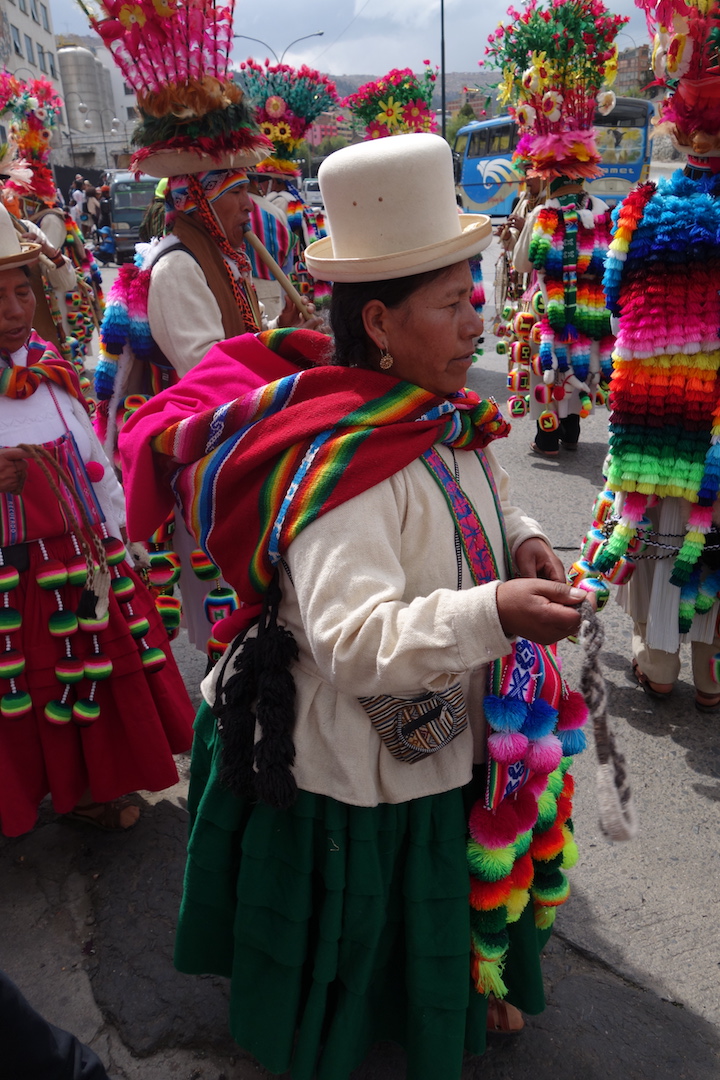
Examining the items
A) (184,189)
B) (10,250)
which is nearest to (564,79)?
(184,189)

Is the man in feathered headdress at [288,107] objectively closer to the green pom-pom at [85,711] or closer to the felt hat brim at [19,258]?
the felt hat brim at [19,258]

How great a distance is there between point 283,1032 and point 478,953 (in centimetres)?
46

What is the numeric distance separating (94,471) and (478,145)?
27271mm

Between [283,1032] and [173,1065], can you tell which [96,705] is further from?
[283,1032]

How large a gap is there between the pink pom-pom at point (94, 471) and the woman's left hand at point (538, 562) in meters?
1.51

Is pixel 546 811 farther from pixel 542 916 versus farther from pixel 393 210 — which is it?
pixel 393 210

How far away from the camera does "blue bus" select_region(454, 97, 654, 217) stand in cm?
2178

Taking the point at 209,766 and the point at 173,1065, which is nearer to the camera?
the point at 209,766

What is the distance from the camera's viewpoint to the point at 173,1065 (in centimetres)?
209

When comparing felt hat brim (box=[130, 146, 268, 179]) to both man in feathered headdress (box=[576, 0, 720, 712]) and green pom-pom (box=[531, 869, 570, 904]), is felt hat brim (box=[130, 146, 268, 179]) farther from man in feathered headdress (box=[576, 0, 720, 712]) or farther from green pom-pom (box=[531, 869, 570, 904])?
green pom-pom (box=[531, 869, 570, 904])

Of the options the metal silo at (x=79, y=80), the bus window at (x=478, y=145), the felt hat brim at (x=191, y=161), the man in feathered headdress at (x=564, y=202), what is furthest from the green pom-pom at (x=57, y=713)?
the metal silo at (x=79, y=80)

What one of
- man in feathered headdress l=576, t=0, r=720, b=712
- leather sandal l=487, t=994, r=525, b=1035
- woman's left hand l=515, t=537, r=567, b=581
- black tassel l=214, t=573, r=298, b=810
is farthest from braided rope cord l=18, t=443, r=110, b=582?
man in feathered headdress l=576, t=0, r=720, b=712

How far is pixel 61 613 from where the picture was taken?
2592 millimetres

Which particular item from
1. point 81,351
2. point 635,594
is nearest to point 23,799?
point 635,594
